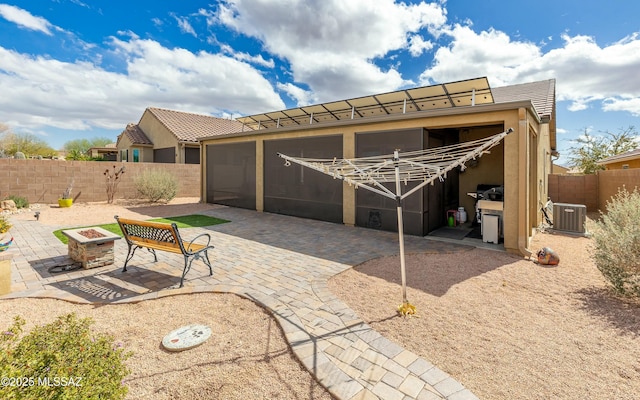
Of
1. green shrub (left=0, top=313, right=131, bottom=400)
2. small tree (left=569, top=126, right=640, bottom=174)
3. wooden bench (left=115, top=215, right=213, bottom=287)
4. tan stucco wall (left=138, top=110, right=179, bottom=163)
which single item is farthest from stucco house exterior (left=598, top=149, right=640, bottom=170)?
tan stucco wall (left=138, top=110, right=179, bottom=163)

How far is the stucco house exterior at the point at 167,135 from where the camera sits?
22719 millimetres

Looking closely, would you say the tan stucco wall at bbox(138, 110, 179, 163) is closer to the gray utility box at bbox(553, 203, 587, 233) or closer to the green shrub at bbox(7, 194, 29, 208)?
the green shrub at bbox(7, 194, 29, 208)

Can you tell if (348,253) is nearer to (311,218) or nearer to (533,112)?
(311,218)

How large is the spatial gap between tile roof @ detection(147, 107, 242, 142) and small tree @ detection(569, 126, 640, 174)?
1204 inches

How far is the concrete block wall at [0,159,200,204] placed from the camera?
13.0 meters

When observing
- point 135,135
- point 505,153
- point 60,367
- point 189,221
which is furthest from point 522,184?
point 135,135

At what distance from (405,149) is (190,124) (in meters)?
22.8

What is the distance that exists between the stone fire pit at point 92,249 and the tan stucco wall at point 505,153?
6.46 meters

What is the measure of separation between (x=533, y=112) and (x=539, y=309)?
509 cm

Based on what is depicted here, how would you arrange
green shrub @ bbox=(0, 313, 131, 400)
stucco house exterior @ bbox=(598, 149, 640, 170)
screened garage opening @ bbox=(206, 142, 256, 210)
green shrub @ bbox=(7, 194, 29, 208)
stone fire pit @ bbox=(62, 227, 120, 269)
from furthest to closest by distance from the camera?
stucco house exterior @ bbox=(598, 149, 640, 170) < screened garage opening @ bbox=(206, 142, 256, 210) < green shrub @ bbox=(7, 194, 29, 208) < stone fire pit @ bbox=(62, 227, 120, 269) < green shrub @ bbox=(0, 313, 131, 400)

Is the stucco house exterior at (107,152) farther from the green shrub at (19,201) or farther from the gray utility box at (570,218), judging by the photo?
the gray utility box at (570,218)

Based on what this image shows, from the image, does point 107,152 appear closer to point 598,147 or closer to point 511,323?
point 511,323

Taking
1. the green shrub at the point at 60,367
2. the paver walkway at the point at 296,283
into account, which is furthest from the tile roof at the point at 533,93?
the green shrub at the point at 60,367

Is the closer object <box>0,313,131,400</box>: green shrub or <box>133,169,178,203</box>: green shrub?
<box>0,313,131,400</box>: green shrub
